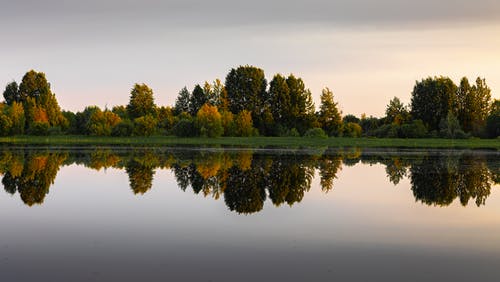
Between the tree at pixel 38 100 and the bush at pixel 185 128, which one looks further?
the tree at pixel 38 100

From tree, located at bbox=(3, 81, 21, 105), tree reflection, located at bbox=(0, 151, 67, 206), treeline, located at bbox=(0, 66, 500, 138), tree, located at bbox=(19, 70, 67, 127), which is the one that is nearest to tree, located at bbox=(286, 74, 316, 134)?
treeline, located at bbox=(0, 66, 500, 138)

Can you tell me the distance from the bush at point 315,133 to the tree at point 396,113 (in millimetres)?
Result: 14893

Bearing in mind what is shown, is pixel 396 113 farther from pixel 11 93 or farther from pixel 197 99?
pixel 11 93

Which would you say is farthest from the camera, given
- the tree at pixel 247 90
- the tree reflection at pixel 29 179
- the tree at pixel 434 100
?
the tree at pixel 247 90

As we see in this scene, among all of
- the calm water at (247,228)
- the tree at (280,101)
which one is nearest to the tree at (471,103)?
the tree at (280,101)

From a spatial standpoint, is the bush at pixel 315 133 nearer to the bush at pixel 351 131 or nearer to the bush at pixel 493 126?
the bush at pixel 351 131

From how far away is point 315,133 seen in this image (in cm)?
7919

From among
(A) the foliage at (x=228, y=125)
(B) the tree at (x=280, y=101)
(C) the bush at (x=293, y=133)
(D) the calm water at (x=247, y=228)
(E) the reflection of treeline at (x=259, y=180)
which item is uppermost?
(B) the tree at (x=280, y=101)

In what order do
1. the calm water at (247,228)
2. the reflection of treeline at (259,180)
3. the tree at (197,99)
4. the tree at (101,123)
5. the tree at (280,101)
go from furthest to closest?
the tree at (197,99)
the tree at (280,101)
the tree at (101,123)
the reflection of treeline at (259,180)
the calm water at (247,228)

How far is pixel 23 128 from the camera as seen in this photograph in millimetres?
83625

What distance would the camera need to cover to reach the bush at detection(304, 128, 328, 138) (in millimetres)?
78456

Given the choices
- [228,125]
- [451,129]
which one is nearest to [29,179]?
[228,125]

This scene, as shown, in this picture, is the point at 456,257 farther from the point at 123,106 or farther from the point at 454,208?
the point at 123,106

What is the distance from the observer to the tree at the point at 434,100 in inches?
3302
